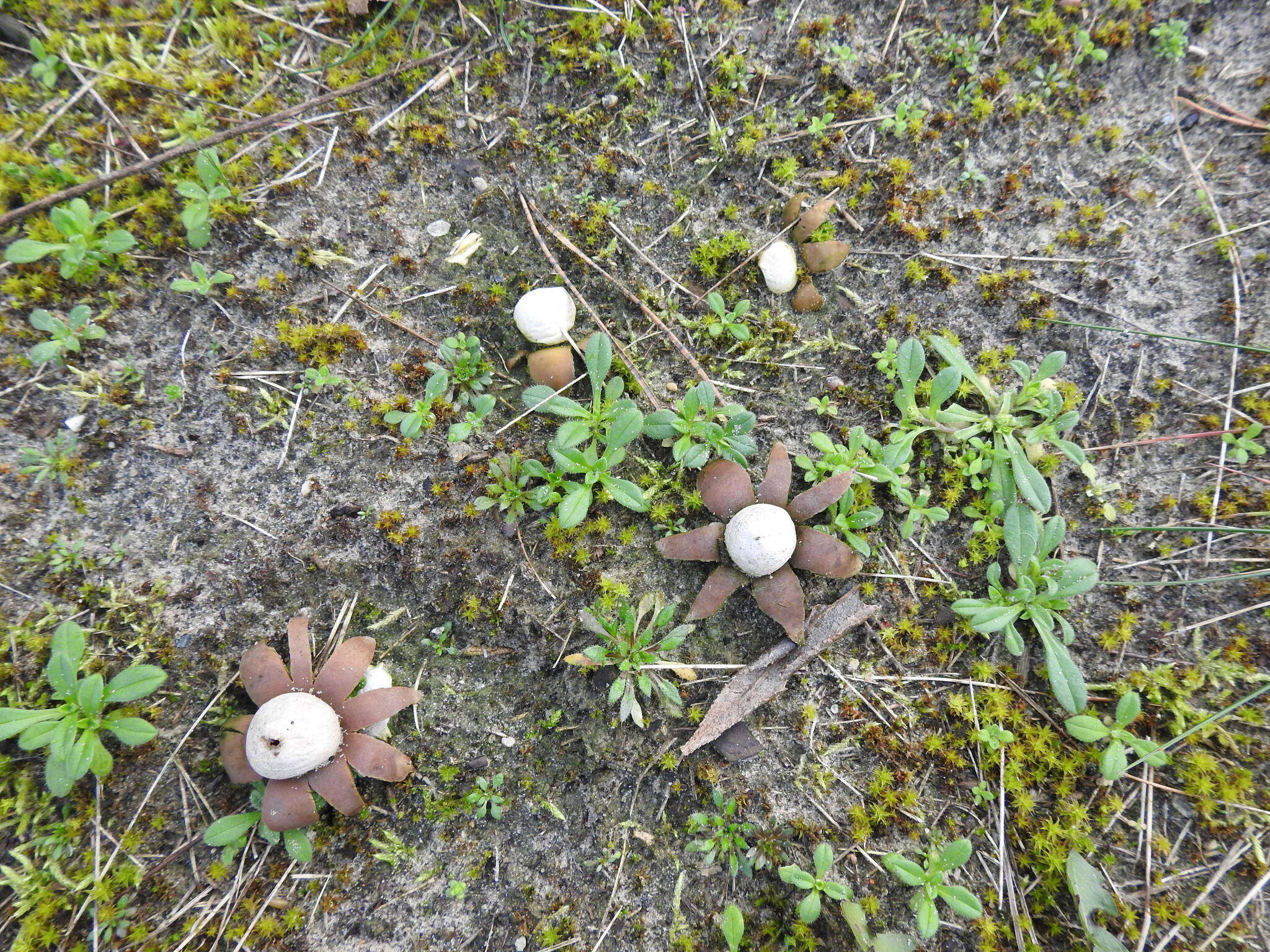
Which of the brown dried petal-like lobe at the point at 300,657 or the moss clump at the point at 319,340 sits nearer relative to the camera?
the brown dried petal-like lobe at the point at 300,657

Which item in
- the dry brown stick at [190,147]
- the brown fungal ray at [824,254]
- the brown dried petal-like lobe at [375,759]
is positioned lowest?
the brown dried petal-like lobe at [375,759]

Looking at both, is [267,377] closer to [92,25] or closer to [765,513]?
[92,25]

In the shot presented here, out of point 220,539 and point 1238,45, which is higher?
point 1238,45

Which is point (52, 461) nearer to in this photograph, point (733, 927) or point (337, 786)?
point (337, 786)

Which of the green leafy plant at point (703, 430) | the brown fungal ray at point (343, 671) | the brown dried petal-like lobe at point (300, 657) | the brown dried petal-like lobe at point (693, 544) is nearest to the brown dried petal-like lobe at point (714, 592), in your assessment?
the brown dried petal-like lobe at point (693, 544)

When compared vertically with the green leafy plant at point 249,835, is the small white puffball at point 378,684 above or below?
above

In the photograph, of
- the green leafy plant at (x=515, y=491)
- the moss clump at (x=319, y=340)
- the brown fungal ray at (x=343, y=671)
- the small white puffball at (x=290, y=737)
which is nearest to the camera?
the small white puffball at (x=290, y=737)

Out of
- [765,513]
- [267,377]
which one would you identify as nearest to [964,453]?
[765,513]

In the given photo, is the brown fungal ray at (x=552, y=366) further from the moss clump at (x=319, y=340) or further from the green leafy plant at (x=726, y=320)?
the moss clump at (x=319, y=340)
